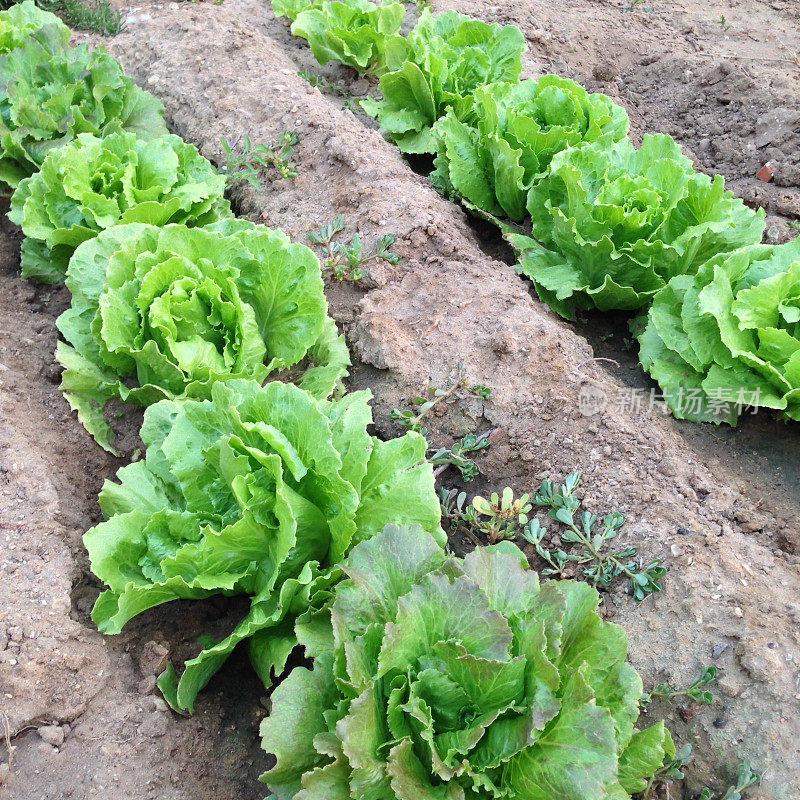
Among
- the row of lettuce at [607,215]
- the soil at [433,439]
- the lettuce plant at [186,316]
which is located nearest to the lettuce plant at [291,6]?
the soil at [433,439]

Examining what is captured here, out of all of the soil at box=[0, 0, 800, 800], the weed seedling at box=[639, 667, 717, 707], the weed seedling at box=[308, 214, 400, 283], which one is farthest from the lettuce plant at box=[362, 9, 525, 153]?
the weed seedling at box=[639, 667, 717, 707]

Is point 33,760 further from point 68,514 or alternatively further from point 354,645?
point 354,645

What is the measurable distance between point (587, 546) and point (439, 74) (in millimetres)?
4082

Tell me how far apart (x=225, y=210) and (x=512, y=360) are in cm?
238

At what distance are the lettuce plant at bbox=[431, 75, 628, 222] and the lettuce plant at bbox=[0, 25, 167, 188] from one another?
238 cm

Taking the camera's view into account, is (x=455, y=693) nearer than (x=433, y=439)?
Yes

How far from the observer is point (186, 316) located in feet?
12.5

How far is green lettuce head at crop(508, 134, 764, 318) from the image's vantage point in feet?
14.9

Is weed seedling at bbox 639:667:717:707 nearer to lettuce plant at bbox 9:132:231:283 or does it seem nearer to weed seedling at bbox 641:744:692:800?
weed seedling at bbox 641:744:692:800

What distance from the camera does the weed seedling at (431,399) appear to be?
407 centimetres

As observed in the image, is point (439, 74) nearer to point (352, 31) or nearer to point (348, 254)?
point (352, 31)

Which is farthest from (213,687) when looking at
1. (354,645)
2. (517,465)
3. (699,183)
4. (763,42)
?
(763,42)

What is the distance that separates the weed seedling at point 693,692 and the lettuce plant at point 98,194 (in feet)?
12.5

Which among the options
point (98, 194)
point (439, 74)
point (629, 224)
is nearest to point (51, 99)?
point (98, 194)
